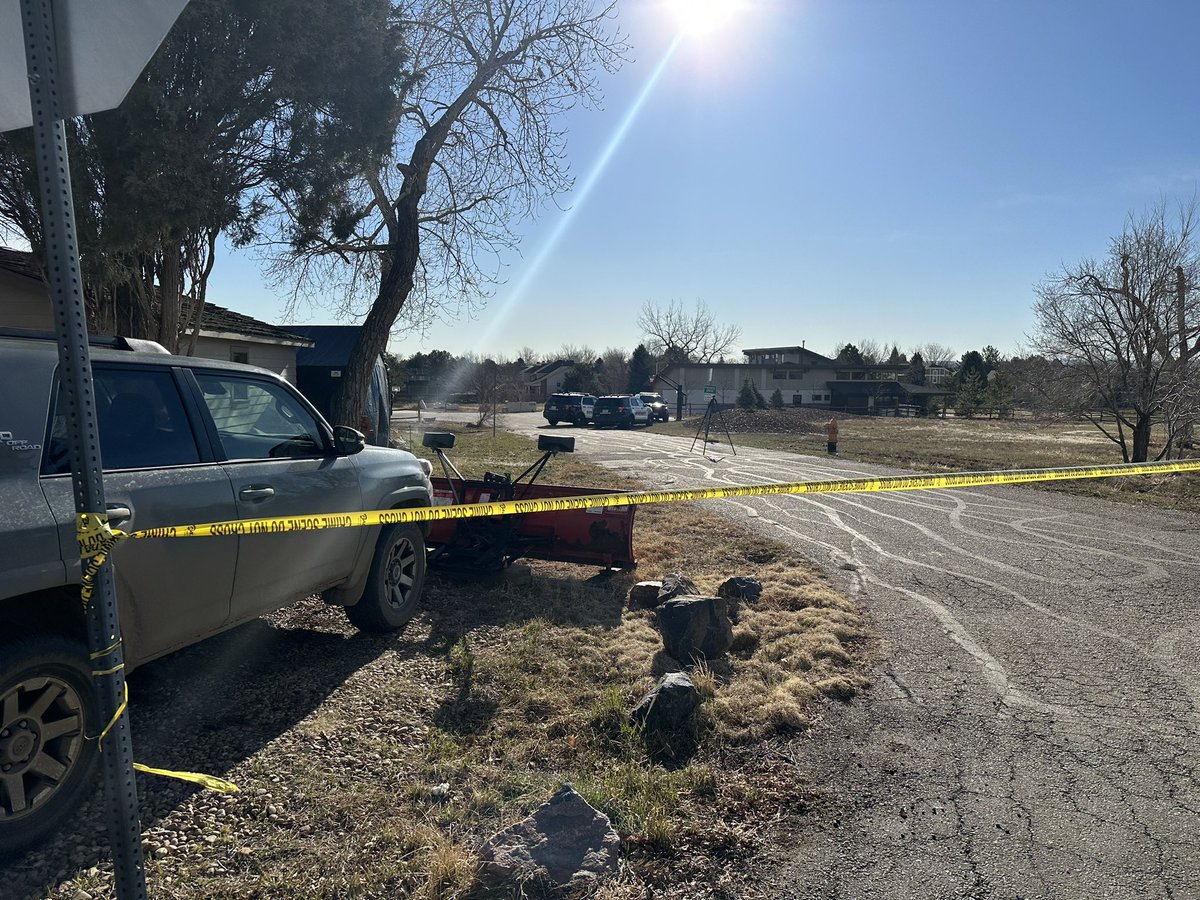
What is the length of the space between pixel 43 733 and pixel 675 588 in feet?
13.5

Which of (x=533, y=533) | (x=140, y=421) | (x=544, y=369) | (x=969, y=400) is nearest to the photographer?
(x=140, y=421)

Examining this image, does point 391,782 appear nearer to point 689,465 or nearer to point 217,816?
point 217,816

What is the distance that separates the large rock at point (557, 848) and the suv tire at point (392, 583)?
2.46m

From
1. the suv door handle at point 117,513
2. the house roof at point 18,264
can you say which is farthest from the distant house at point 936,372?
the suv door handle at point 117,513

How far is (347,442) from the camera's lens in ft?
16.0

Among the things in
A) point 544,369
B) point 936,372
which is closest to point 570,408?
point 544,369

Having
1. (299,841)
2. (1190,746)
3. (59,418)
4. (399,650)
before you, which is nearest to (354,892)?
(299,841)

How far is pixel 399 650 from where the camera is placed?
5125 mm

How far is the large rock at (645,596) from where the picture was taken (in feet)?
20.6

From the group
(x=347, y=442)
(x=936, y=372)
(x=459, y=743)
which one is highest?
(x=936, y=372)

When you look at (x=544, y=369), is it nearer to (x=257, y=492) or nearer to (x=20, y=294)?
(x=20, y=294)

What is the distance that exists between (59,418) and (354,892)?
211 centimetres

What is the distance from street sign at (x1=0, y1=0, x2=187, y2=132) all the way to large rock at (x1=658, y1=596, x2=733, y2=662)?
410 cm

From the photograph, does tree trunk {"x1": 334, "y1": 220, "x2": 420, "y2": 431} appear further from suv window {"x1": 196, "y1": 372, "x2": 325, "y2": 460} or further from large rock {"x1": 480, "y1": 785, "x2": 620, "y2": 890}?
large rock {"x1": 480, "y1": 785, "x2": 620, "y2": 890}
